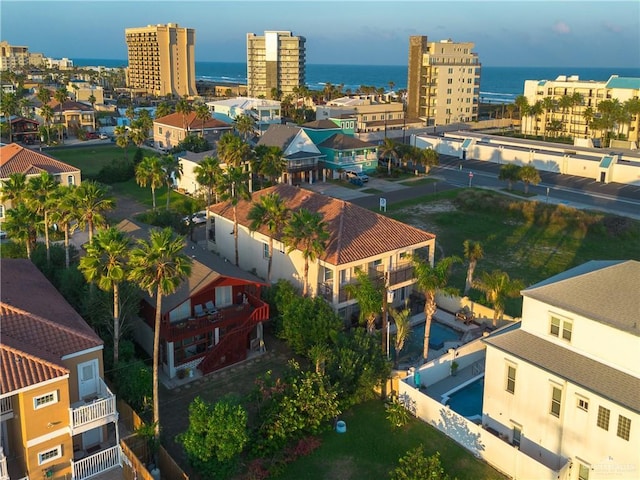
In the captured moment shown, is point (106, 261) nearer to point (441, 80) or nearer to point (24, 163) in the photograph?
point (24, 163)

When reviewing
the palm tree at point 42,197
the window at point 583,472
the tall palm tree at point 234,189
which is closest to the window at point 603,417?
the window at point 583,472

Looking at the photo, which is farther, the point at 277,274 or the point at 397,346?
the point at 277,274

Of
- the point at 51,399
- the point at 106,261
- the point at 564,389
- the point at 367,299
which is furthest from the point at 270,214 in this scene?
the point at 564,389

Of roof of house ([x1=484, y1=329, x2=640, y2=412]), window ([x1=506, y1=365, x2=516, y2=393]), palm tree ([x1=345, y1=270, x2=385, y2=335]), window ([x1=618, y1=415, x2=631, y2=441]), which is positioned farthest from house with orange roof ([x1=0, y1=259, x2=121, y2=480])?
window ([x1=618, y1=415, x2=631, y2=441])

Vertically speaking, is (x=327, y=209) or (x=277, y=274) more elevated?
(x=327, y=209)

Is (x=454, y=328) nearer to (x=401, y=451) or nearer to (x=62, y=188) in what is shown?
(x=401, y=451)

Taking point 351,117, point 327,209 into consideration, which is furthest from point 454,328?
point 351,117

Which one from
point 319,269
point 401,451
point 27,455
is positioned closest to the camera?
point 27,455
